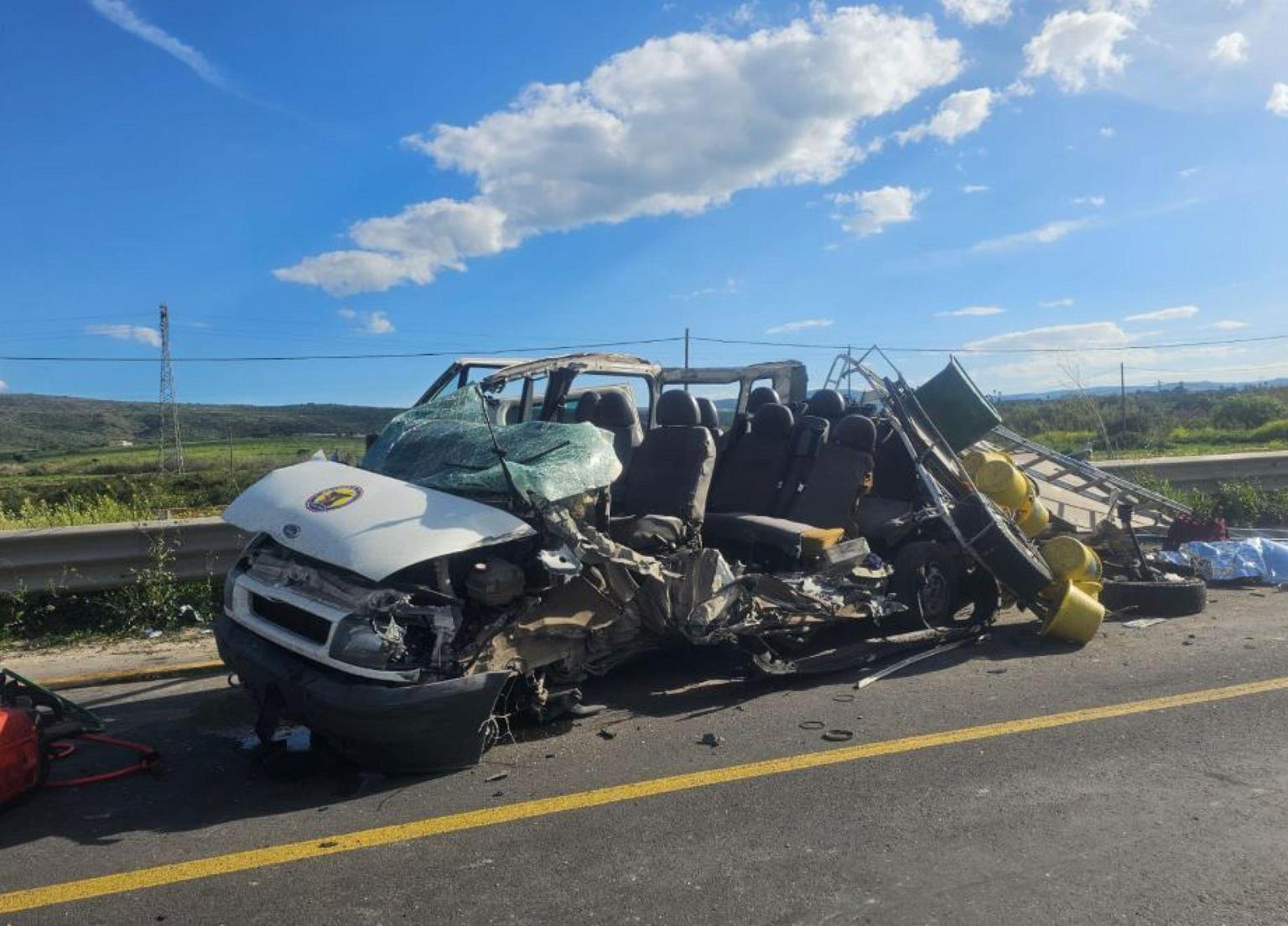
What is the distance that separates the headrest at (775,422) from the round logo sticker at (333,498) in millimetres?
3786

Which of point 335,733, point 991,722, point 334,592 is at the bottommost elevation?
point 991,722

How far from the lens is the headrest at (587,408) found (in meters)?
7.89

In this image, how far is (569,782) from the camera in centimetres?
422

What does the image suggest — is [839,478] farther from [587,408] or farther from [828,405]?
[587,408]

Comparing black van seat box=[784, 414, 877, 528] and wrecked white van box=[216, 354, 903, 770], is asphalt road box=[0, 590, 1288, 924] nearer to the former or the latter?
wrecked white van box=[216, 354, 903, 770]

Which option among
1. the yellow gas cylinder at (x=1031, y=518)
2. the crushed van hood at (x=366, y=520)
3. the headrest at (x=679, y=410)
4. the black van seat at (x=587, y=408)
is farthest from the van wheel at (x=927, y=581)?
the crushed van hood at (x=366, y=520)

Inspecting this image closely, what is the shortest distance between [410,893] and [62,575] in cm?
568

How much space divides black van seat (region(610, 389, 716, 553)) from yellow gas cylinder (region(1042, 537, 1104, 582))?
→ 9.78 feet

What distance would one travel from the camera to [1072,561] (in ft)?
24.4

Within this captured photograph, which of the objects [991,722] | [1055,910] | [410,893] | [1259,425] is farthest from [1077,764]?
[1259,425]

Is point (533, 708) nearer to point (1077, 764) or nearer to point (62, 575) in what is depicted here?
point (1077, 764)

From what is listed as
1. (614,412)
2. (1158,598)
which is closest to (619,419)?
(614,412)

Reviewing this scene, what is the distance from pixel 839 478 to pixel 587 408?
87.5 inches

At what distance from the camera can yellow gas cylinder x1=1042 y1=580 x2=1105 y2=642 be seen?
6703mm
